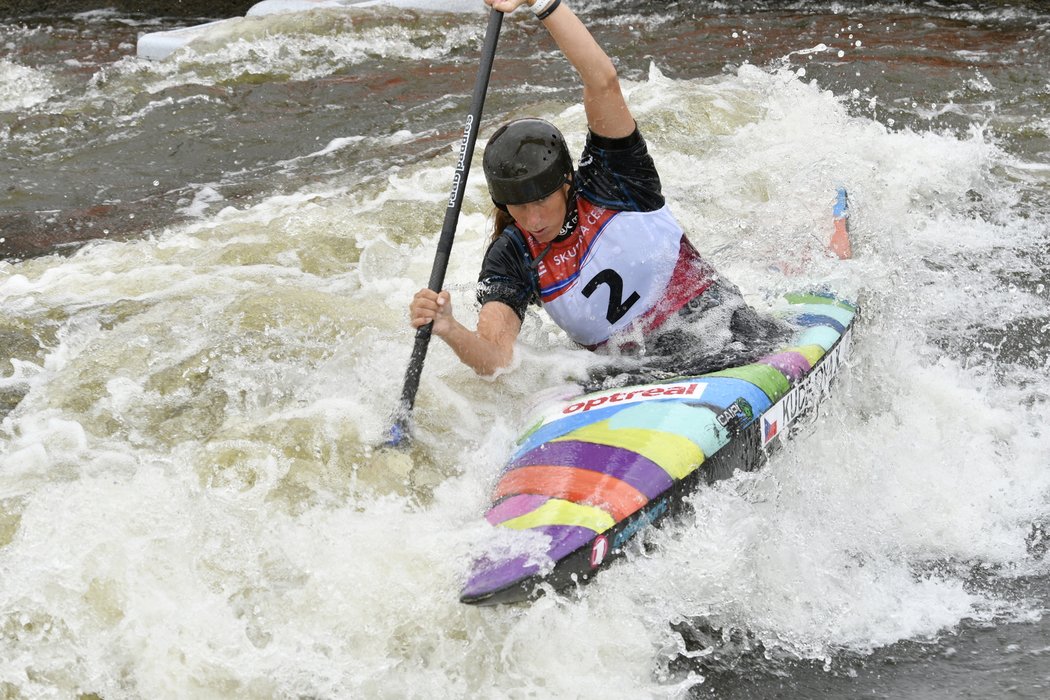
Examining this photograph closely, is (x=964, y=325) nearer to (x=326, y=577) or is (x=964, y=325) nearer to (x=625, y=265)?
(x=625, y=265)

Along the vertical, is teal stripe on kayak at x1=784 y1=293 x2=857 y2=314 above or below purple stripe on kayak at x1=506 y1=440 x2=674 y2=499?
above

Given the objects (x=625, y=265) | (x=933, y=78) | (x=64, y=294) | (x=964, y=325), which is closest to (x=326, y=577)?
(x=625, y=265)

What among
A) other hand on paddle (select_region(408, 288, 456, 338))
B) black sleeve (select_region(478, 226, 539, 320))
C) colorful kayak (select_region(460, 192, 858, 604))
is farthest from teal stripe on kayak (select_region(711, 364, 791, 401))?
other hand on paddle (select_region(408, 288, 456, 338))

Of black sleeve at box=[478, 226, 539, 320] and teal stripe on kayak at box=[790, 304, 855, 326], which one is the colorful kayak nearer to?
teal stripe on kayak at box=[790, 304, 855, 326]

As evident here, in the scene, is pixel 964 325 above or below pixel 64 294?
above

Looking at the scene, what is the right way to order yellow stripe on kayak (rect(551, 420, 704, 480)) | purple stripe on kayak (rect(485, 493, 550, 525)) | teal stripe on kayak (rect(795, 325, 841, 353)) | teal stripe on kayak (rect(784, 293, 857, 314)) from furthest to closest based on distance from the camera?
teal stripe on kayak (rect(784, 293, 857, 314)), teal stripe on kayak (rect(795, 325, 841, 353)), yellow stripe on kayak (rect(551, 420, 704, 480)), purple stripe on kayak (rect(485, 493, 550, 525))

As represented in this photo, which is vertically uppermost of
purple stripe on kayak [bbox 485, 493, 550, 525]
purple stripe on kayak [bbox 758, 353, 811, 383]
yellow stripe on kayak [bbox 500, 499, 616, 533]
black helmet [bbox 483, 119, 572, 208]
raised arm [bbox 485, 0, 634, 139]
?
raised arm [bbox 485, 0, 634, 139]

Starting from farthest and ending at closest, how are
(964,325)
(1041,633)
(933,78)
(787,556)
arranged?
1. (933,78)
2. (964,325)
3. (787,556)
4. (1041,633)

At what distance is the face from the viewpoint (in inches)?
142

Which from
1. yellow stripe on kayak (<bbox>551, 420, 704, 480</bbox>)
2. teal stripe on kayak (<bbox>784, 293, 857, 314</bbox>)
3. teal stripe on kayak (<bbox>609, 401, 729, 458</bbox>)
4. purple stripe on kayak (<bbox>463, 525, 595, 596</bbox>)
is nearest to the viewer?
purple stripe on kayak (<bbox>463, 525, 595, 596</bbox>)

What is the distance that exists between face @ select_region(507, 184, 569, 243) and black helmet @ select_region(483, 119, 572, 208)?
0.03 meters

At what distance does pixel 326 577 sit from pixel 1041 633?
2.13m

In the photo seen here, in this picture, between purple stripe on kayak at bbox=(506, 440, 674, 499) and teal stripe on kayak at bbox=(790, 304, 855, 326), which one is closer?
purple stripe on kayak at bbox=(506, 440, 674, 499)

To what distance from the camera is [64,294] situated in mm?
5605
